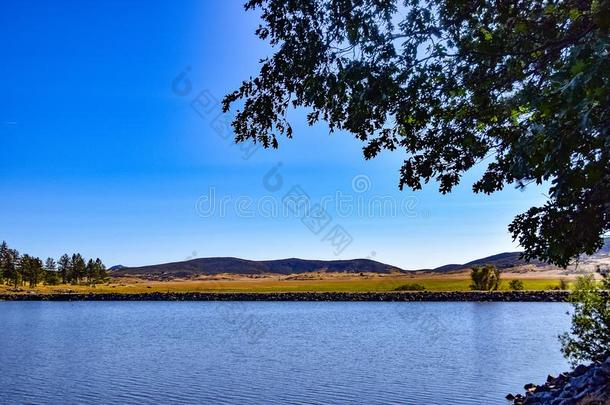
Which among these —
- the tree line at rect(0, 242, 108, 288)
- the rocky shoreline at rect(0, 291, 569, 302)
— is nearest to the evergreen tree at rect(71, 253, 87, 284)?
the tree line at rect(0, 242, 108, 288)

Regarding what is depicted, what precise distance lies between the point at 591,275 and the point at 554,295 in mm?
109703

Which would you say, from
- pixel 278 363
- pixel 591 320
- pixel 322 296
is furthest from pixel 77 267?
pixel 591 320

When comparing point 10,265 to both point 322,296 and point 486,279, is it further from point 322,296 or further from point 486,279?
point 486,279

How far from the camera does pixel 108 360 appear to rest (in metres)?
39.2

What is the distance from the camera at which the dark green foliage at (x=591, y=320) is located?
77.1 ft

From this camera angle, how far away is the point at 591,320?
23938 mm

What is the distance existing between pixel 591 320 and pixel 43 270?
18545 cm

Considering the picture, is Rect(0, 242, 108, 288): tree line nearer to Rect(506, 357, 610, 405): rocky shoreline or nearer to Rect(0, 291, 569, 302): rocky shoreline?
Rect(0, 291, 569, 302): rocky shoreline

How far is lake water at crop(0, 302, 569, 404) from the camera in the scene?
27.1 meters

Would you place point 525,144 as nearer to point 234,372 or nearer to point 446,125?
point 446,125

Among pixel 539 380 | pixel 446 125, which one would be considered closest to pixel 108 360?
pixel 539 380

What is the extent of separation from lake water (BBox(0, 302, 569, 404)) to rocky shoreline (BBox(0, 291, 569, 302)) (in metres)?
61.6

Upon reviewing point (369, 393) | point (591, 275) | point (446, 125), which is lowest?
point (369, 393)

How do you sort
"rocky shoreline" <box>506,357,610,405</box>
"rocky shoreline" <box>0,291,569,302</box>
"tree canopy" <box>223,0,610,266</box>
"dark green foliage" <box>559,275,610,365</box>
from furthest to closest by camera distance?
"rocky shoreline" <box>0,291,569,302</box> → "dark green foliage" <box>559,275,610,365</box> → "rocky shoreline" <box>506,357,610,405</box> → "tree canopy" <box>223,0,610,266</box>
